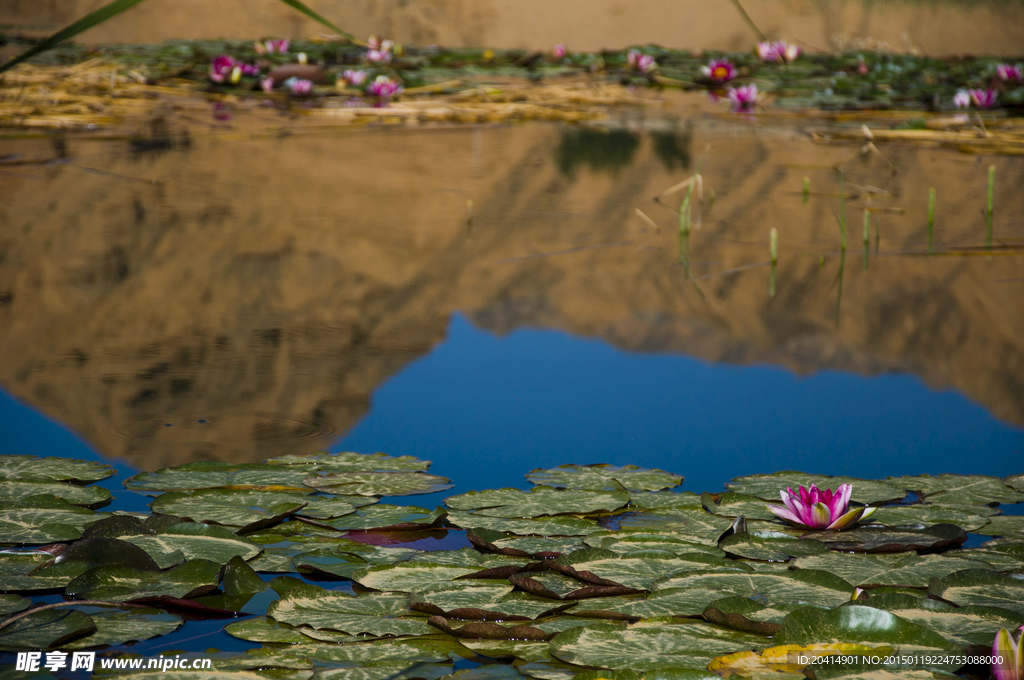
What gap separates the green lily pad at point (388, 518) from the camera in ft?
3.88

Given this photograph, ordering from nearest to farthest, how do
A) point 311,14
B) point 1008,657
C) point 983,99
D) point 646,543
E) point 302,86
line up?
1. point 311,14
2. point 1008,657
3. point 646,543
4. point 983,99
5. point 302,86

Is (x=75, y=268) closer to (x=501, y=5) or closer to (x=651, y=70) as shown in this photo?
(x=651, y=70)

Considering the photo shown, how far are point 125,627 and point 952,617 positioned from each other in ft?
2.76

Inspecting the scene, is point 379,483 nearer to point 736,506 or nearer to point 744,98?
point 736,506

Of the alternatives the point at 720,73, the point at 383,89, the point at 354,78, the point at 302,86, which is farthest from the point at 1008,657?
the point at 720,73

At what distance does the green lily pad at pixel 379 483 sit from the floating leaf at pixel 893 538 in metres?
0.53

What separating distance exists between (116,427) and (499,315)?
907 mm

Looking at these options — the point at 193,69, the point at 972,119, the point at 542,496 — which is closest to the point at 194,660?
the point at 542,496

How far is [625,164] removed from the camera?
4137 millimetres

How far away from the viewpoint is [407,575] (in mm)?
1023

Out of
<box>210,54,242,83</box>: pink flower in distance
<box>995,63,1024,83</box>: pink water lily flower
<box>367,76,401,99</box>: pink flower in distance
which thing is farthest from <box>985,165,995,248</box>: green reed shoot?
<box>210,54,242,83</box>: pink flower in distance

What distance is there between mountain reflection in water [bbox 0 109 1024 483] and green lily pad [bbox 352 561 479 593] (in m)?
0.34

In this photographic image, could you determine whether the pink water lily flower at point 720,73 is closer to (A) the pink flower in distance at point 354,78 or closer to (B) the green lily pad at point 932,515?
(A) the pink flower in distance at point 354,78

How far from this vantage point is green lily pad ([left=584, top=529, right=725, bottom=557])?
1.10m
